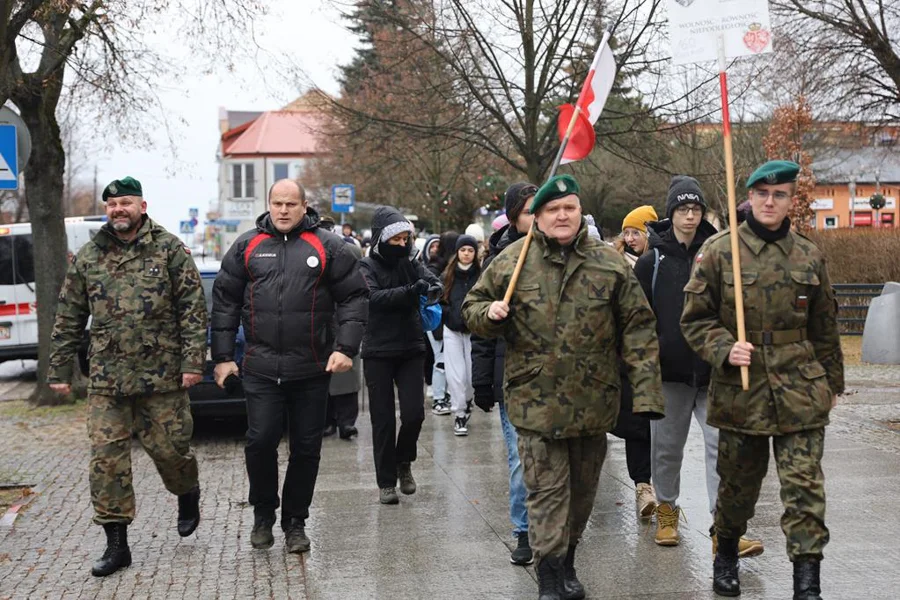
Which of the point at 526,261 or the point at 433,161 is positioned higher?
the point at 433,161

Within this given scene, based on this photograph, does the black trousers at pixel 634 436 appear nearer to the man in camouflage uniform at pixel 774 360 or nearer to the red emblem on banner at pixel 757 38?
the man in camouflage uniform at pixel 774 360

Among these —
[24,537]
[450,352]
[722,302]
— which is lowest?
[24,537]

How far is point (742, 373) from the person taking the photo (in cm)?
514

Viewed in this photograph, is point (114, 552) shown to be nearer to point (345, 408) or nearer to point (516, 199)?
A: point (516, 199)

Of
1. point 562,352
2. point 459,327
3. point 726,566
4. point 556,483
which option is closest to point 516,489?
point 556,483

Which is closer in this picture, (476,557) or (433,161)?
(476,557)

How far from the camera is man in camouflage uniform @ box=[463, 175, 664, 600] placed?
513 centimetres

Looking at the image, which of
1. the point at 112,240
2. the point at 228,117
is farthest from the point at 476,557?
the point at 228,117

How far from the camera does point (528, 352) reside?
5227mm

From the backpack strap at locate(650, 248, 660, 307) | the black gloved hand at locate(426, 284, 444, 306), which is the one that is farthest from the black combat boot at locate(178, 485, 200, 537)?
the backpack strap at locate(650, 248, 660, 307)

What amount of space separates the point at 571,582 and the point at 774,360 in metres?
1.38

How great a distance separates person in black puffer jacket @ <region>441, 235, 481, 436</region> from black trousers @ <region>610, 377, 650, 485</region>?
7.71ft

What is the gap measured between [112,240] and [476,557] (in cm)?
256

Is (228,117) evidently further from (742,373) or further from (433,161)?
(742,373)
